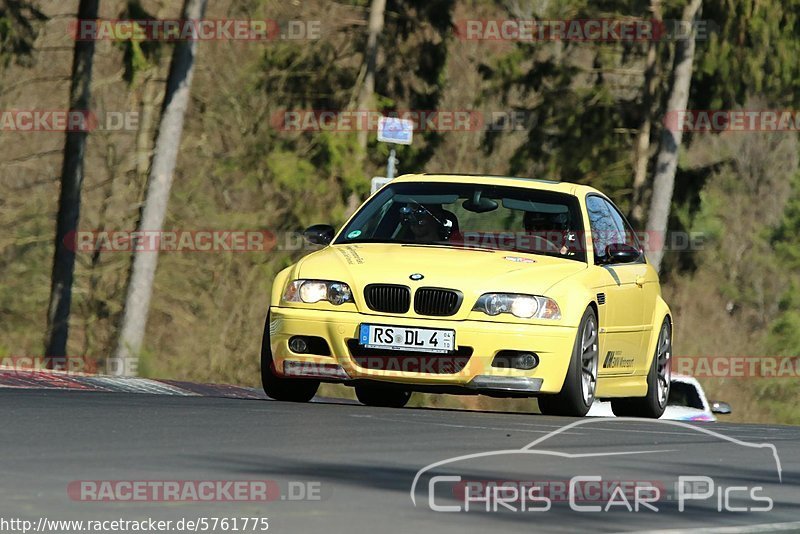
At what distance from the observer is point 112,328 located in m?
41.2

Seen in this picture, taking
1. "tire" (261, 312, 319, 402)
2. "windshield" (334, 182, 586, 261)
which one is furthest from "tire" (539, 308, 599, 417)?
"tire" (261, 312, 319, 402)

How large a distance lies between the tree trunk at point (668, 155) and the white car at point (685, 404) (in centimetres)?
874

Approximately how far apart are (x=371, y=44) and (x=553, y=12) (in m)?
4.01

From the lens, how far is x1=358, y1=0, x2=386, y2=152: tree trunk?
39625 millimetres

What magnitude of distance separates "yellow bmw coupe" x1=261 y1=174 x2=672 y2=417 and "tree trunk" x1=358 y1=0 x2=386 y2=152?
85.2 ft

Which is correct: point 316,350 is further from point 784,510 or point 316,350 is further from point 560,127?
point 560,127

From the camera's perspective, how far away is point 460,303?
12.0m

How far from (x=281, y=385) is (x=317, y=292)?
964 millimetres
